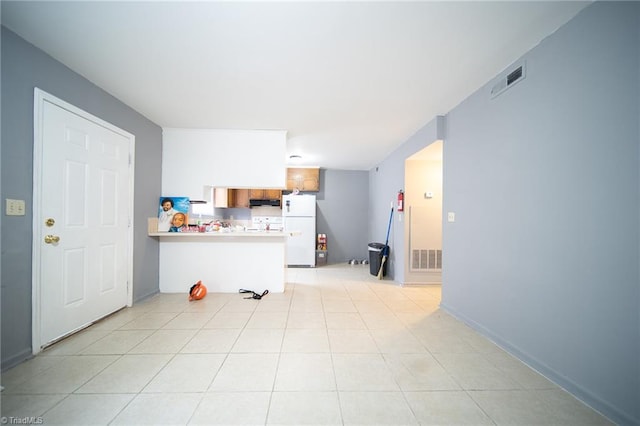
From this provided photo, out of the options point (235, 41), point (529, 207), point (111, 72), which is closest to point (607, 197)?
point (529, 207)

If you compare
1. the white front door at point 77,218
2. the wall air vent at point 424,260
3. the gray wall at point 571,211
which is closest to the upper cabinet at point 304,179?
the wall air vent at point 424,260

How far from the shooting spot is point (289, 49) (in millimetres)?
1988

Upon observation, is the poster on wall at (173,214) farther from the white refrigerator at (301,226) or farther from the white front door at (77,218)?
the white refrigerator at (301,226)

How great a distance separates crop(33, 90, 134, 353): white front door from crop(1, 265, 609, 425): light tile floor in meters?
0.28

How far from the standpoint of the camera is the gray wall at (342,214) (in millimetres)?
6664

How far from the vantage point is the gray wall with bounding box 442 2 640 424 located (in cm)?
139

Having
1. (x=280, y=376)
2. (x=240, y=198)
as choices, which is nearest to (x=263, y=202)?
(x=240, y=198)

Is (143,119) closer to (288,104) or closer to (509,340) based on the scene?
(288,104)

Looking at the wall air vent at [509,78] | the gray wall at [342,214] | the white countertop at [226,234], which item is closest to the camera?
the wall air vent at [509,78]

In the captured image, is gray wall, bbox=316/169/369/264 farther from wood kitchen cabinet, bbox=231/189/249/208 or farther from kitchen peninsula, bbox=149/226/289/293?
kitchen peninsula, bbox=149/226/289/293

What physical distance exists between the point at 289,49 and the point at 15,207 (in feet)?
8.04

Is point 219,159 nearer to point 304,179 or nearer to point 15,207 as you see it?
point 15,207

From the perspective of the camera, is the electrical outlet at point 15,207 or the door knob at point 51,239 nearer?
the electrical outlet at point 15,207

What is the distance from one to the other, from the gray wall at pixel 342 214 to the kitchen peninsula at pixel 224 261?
2859mm
